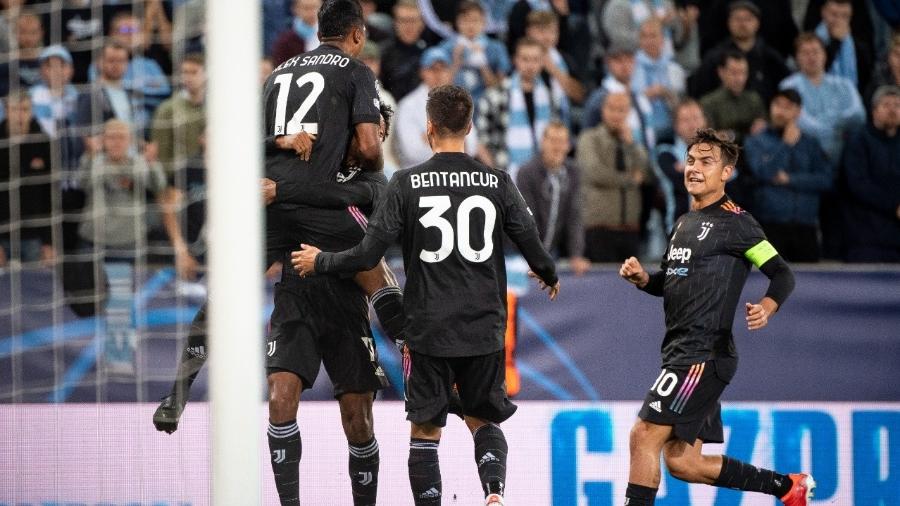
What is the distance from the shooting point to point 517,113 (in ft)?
29.2

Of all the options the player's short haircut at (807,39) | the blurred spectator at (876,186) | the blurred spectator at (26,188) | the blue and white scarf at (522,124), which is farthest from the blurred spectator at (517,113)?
the blurred spectator at (26,188)

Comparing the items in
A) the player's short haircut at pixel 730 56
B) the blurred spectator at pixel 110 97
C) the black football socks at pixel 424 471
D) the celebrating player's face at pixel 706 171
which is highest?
the player's short haircut at pixel 730 56

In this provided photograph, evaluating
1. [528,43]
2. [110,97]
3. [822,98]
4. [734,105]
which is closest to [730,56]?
[734,105]

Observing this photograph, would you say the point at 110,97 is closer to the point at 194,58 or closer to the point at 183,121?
the point at 194,58

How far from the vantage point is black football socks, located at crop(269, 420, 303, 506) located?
19.3 ft

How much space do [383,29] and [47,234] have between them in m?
2.86

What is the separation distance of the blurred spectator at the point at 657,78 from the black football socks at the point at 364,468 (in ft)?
13.1

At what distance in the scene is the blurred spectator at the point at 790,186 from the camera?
8773mm

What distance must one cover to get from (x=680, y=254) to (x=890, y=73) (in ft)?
14.3

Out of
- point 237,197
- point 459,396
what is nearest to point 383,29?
point 459,396

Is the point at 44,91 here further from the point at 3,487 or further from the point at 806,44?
the point at 806,44

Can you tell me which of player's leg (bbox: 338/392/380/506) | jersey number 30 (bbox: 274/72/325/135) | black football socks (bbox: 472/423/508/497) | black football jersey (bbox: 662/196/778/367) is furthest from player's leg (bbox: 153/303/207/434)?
black football jersey (bbox: 662/196/778/367)

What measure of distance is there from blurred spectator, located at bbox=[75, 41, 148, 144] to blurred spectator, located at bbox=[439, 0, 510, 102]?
7.69 ft

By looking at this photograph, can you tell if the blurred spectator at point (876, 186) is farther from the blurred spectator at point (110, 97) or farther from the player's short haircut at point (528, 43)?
the blurred spectator at point (110, 97)
